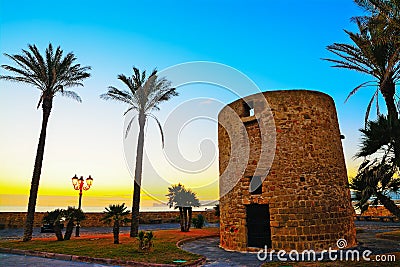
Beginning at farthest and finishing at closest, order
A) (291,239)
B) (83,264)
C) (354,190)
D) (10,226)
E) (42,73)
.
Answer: (10,226)
(42,73)
(291,239)
(83,264)
(354,190)

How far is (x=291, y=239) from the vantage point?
11.7 meters

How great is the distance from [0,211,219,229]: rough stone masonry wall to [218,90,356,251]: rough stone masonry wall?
15.7 meters

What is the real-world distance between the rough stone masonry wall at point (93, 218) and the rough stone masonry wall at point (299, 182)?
15.7m

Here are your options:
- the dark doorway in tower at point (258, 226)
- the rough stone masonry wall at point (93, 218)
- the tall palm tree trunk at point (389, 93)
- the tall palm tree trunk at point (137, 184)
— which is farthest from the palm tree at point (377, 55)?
the rough stone masonry wall at point (93, 218)

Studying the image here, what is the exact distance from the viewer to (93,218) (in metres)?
26.7

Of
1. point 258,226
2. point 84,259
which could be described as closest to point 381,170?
point 258,226

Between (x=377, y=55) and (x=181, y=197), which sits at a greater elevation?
(x=377, y=55)

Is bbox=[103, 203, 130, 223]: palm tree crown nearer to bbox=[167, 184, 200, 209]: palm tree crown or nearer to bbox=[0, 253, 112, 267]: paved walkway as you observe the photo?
bbox=[0, 253, 112, 267]: paved walkway

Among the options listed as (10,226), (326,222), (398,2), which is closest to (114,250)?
(326,222)

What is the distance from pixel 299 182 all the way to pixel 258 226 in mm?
2796

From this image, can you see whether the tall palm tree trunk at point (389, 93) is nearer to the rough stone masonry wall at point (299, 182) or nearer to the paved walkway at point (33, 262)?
the rough stone masonry wall at point (299, 182)

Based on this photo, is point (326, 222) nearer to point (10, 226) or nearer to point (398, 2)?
point (398, 2)

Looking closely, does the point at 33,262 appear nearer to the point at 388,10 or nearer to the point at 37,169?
the point at 37,169

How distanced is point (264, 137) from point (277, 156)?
1022 millimetres
